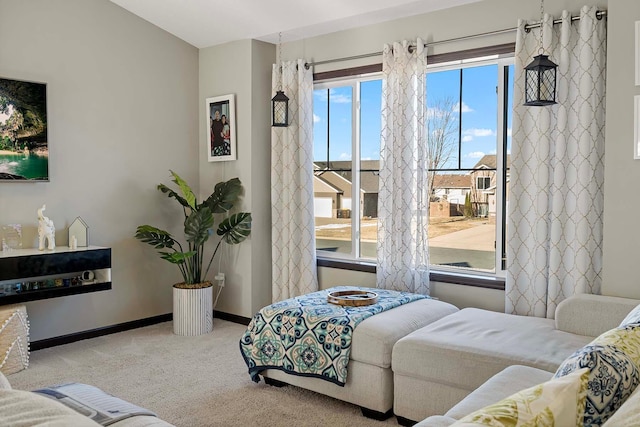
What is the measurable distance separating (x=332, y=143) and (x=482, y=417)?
13.1ft

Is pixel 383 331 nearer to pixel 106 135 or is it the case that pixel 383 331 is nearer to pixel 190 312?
pixel 190 312

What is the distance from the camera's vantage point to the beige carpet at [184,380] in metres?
3.16

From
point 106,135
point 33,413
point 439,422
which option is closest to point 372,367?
point 439,422

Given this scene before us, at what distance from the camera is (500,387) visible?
7.40 ft

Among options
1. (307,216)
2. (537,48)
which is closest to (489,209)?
(537,48)

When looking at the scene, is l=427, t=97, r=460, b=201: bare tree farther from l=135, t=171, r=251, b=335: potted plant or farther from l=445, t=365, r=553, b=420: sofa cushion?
l=445, t=365, r=553, b=420: sofa cushion

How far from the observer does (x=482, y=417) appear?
1.19 meters

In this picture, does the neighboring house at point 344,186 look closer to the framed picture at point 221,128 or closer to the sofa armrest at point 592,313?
the framed picture at point 221,128

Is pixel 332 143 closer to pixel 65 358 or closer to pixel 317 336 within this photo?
pixel 317 336

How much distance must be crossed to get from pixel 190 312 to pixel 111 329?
0.71 m

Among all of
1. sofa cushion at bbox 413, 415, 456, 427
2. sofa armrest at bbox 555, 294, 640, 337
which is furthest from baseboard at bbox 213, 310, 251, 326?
sofa cushion at bbox 413, 415, 456, 427

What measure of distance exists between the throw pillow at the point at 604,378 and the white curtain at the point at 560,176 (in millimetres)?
2176

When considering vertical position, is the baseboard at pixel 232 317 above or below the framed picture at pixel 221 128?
below

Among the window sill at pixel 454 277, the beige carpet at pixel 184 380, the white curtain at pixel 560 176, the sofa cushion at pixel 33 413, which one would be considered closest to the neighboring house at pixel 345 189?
the window sill at pixel 454 277
